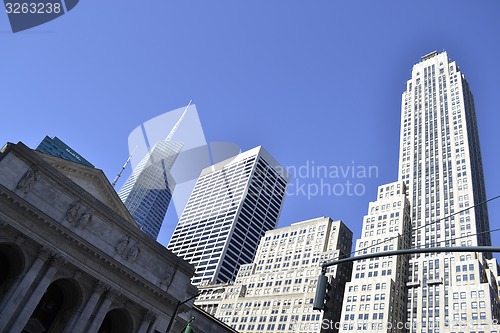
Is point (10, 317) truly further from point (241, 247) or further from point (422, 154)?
point (241, 247)

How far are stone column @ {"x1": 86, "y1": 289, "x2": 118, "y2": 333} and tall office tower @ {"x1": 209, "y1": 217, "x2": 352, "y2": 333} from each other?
68.7 m

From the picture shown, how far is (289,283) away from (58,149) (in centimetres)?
12567

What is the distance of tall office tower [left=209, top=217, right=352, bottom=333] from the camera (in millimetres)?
106000

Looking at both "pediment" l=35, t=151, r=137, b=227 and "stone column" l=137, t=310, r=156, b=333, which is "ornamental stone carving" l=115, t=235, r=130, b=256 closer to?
"pediment" l=35, t=151, r=137, b=227

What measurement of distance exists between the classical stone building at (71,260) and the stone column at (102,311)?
0.29ft

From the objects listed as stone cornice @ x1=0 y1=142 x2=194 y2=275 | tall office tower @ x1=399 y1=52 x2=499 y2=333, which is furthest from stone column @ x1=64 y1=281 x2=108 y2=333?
tall office tower @ x1=399 y1=52 x2=499 y2=333

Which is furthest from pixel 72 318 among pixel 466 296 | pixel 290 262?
pixel 290 262

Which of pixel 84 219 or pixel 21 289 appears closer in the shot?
pixel 21 289

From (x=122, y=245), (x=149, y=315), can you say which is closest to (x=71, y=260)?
(x=122, y=245)

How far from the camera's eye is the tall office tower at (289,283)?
106m

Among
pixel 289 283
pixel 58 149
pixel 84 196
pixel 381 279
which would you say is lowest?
pixel 84 196

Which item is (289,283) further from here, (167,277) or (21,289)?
(21,289)

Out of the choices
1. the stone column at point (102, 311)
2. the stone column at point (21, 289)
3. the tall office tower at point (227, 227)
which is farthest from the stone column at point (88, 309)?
the tall office tower at point (227, 227)

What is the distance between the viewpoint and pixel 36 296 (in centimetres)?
3644
